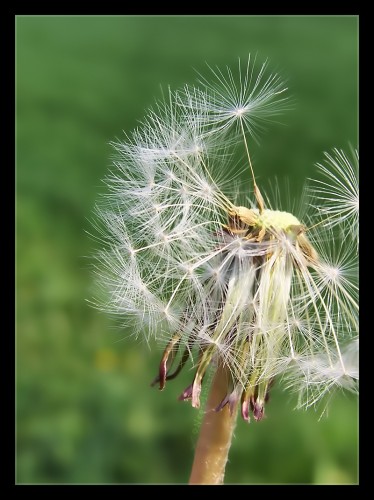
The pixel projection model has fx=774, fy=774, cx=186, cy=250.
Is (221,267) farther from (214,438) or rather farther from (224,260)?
(214,438)

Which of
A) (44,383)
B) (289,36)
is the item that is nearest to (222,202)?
(44,383)

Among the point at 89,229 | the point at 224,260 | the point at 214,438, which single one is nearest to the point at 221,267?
the point at 224,260

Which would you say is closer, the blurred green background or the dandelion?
the dandelion

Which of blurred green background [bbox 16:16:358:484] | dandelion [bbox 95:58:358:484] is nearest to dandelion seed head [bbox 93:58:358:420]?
dandelion [bbox 95:58:358:484]

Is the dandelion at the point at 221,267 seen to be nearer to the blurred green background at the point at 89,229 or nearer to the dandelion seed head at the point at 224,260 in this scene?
the dandelion seed head at the point at 224,260

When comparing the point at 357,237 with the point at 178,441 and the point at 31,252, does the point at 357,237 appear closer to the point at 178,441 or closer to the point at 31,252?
the point at 178,441

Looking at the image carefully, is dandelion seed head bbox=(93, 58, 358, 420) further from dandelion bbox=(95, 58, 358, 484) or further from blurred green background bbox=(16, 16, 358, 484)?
blurred green background bbox=(16, 16, 358, 484)
